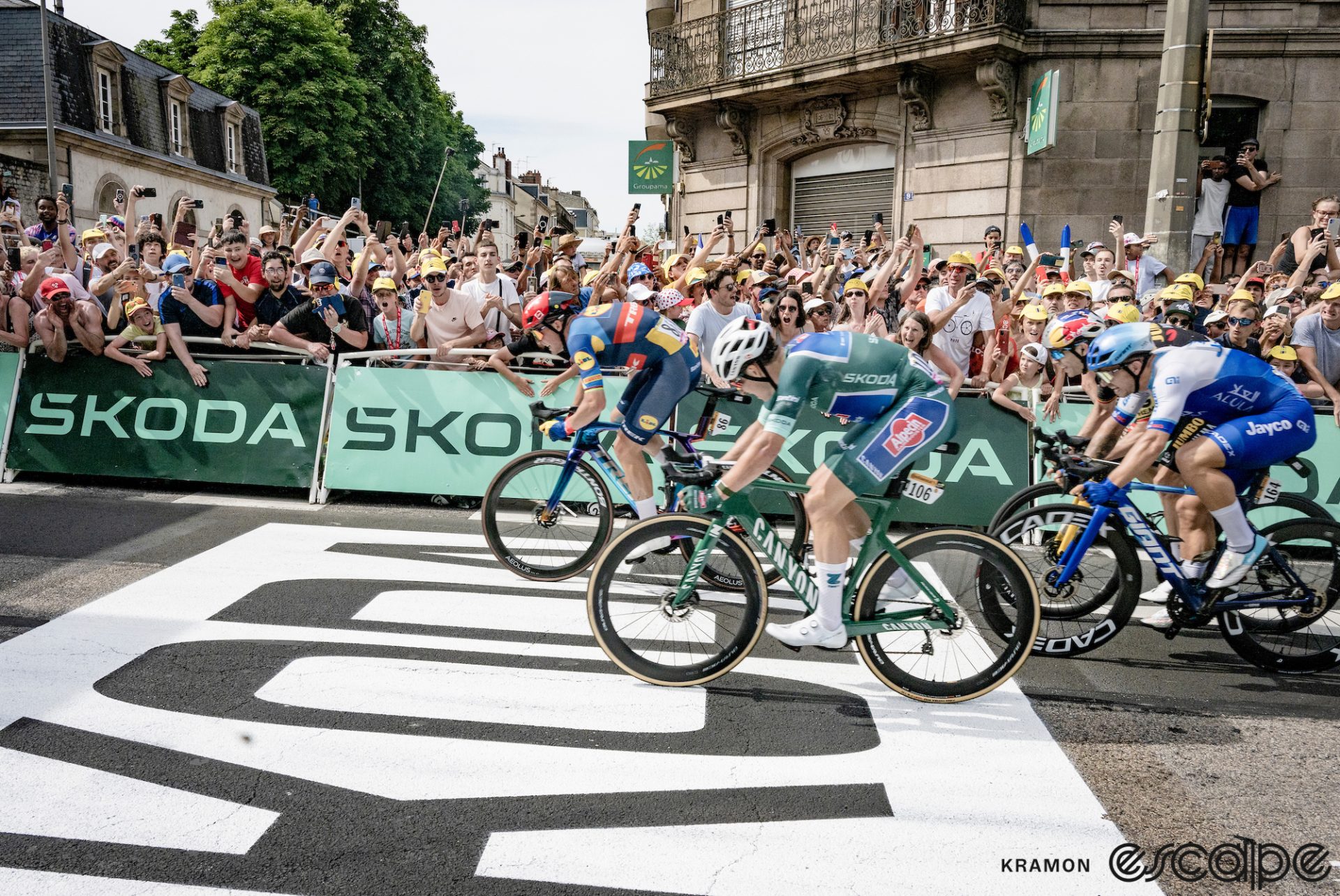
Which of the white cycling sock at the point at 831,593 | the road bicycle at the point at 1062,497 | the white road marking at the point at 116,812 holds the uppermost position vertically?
the road bicycle at the point at 1062,497

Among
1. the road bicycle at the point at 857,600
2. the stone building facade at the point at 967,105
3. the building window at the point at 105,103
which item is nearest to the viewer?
the road bicycle at the point at 857,600

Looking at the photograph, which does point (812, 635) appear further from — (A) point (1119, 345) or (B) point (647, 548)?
(A) point (1119, 345)

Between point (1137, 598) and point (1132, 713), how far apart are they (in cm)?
69

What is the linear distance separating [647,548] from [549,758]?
42.7 inches

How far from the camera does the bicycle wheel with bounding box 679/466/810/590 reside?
472 cm

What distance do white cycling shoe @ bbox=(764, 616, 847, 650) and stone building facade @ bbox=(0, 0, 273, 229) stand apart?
106 feet

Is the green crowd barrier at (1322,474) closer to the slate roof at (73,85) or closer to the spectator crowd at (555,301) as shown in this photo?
the spectator crowd at (555,301)

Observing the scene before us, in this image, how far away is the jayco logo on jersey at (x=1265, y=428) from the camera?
520 centimetres

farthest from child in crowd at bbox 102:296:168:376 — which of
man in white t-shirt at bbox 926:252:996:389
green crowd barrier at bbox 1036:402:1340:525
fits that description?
green crowd barrier at bbox 1036:402:1340:525

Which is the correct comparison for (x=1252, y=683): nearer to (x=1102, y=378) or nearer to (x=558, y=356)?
(x=1102, y=378)

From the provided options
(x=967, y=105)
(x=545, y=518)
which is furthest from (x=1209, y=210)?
(x=545, y=518)

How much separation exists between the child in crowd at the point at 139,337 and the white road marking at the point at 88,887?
658 cm

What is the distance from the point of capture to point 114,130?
3988 cm

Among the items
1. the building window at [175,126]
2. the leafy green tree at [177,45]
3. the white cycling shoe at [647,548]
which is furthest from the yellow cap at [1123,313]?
the leafy green tree at [177,45]
